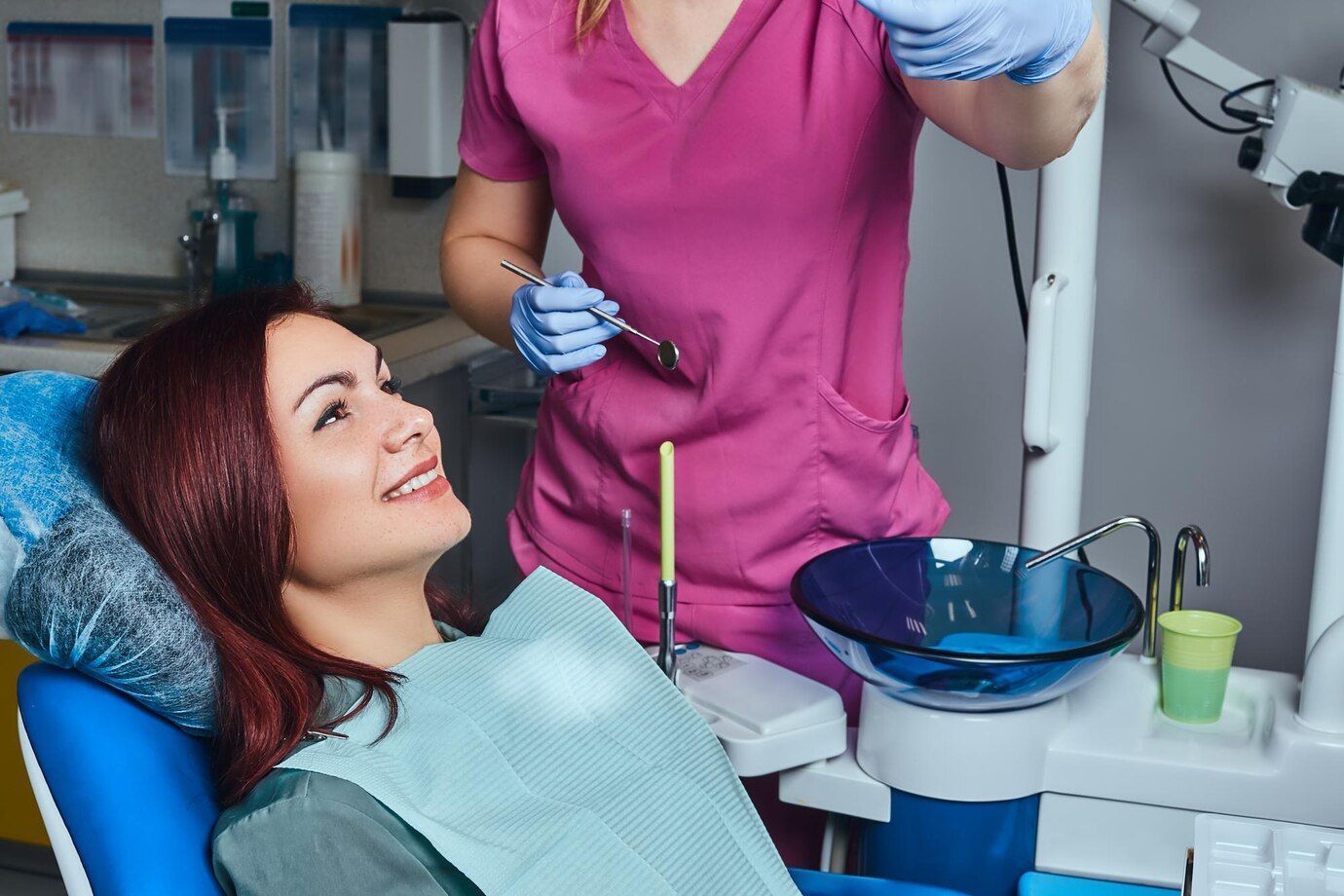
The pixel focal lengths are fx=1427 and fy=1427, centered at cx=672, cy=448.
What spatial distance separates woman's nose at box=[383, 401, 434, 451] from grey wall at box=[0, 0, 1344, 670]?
126cm

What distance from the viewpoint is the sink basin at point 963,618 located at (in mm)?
1090

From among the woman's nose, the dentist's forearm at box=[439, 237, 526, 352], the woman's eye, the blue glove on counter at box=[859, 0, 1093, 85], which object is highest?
the blue glove on counter at box=[859, 0, 1093, 85]

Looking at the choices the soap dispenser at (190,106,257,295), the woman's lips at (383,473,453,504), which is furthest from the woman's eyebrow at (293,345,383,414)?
the soap dispenser at (190,106,257,295)

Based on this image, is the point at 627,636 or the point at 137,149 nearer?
the point at 627,636

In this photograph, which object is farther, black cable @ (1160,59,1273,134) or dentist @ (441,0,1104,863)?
black cable @ (1160,59,1273,134)

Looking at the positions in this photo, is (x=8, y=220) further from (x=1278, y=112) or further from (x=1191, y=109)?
(x=1278, y=112)

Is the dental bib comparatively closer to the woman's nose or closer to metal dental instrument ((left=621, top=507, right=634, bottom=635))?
metal dental instrument ((left=621, top=507, right=634, bottom=635))

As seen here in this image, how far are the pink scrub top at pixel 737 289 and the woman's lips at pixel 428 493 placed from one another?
0.24 m

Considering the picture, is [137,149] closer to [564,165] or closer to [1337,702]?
[564,165]

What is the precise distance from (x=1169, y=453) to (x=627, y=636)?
1.30 m

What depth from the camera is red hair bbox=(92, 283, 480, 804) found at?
103 cm

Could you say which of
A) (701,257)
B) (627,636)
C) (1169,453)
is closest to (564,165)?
(701,257)

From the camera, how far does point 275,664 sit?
107 cm

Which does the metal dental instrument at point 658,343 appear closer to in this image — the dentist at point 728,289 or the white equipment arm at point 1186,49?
the dentist at point 728,289
